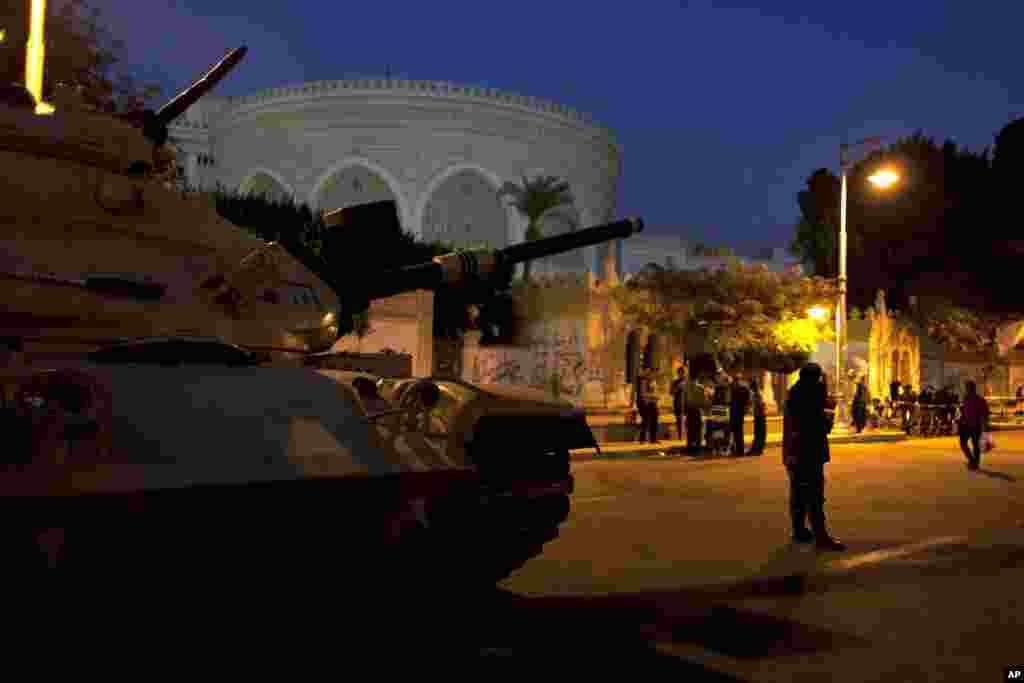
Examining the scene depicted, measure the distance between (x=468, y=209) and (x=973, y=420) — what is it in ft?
116

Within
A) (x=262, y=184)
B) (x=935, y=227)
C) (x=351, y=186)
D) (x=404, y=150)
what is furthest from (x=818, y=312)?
(x=262, y=184)

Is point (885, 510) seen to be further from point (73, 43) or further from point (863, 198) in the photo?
point (863, 198)

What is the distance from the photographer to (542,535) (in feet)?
16.6

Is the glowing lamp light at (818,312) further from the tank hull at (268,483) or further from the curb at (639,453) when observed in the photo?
the tank hull at (268,483)

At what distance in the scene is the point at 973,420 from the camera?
15602mm

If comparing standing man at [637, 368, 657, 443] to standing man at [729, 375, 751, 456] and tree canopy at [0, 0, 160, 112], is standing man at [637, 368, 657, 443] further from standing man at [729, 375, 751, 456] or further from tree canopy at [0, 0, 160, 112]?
tree canopy at [0, 0, 160, 112]

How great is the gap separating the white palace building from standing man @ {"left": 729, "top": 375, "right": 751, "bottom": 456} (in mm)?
29537

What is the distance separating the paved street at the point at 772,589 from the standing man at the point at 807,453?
0.27 meters

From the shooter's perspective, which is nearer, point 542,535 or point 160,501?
point 160,501

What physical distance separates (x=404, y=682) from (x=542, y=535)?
3.27 ft

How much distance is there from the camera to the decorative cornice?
48406 mm

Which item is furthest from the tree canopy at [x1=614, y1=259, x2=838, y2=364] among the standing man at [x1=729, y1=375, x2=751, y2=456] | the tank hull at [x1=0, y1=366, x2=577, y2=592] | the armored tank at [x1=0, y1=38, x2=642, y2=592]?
the tank hull at [x1=0, y1=366, x2=577, y2=592]

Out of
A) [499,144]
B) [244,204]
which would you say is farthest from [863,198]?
[244,204]

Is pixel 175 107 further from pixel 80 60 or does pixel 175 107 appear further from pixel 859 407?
pixel 859 407
